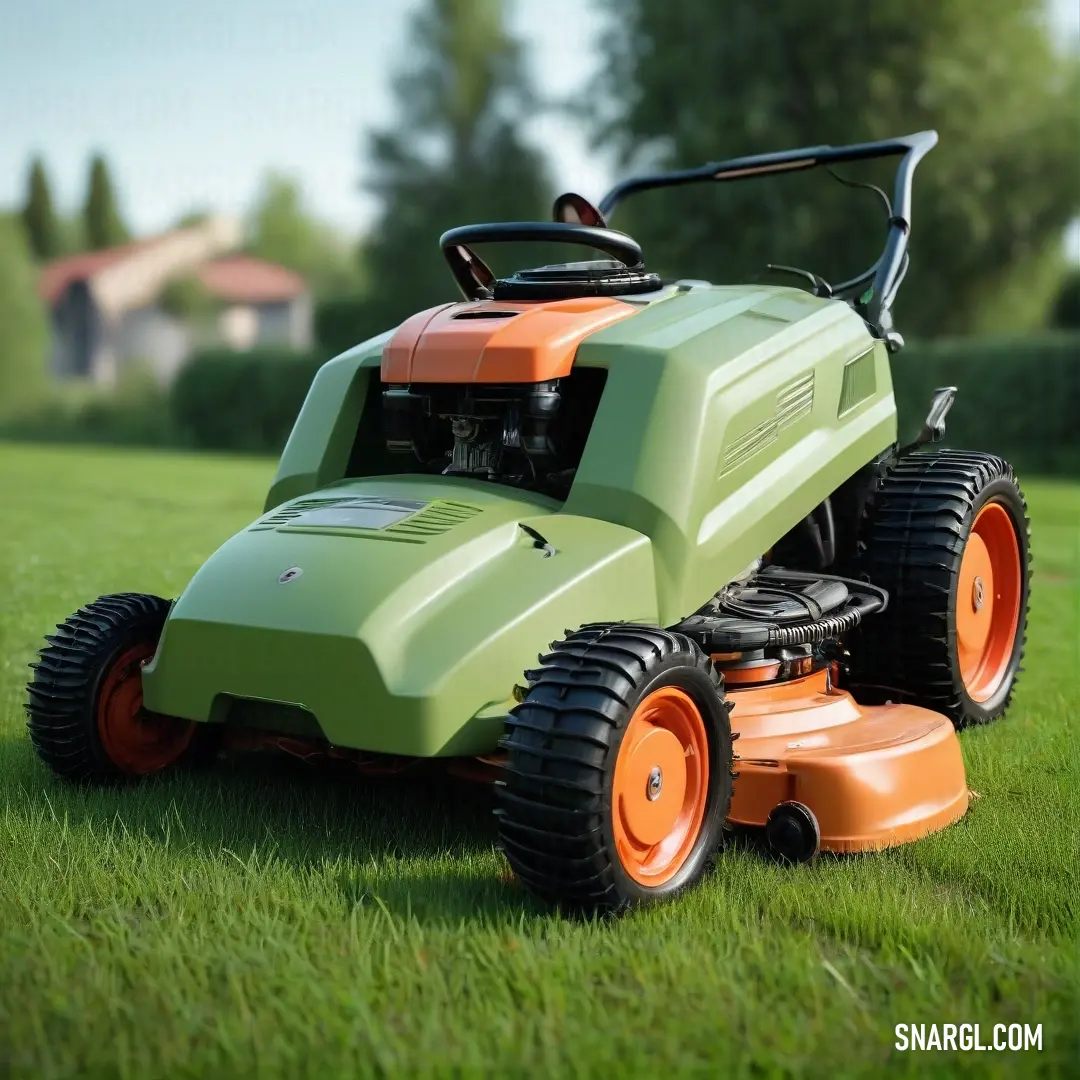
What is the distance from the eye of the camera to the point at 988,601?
4.86m

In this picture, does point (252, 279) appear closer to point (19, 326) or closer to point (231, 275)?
point (231, 275)

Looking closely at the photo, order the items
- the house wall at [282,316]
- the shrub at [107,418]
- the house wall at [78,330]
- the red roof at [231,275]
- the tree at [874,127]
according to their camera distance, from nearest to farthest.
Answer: the tree at [874,127]
the shrub at [107,418]
the house wall at [78,330]
the red roof at [231,275]
the house wall at [282,316]

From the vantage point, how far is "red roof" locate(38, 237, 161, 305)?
1864 inches

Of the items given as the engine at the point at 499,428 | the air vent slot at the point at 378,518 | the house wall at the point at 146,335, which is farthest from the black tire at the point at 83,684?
the house wall at the point at 146,335

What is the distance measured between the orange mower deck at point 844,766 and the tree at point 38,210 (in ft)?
179

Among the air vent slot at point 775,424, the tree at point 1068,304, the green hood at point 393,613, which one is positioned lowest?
the tree at point 1068,304

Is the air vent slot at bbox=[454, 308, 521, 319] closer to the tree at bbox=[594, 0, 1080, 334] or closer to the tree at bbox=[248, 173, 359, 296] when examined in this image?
the tree at bbox=[594, 0, 1080, 334]

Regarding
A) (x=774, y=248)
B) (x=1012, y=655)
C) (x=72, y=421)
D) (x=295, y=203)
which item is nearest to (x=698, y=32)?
(x=774, y=248)

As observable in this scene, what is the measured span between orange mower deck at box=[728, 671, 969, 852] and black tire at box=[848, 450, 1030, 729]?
0.55 meters

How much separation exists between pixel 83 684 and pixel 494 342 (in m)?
1.30

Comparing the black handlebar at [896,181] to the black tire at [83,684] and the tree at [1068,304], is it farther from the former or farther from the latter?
the tree at [1068,304]

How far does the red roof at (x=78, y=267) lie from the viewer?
47.3 meters

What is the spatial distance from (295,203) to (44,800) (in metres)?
51.8

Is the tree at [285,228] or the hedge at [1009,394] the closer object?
the hedge at [1009,394]
